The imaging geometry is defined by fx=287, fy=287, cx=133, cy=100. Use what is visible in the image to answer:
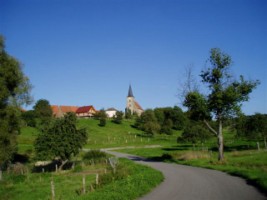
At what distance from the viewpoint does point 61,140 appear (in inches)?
1446

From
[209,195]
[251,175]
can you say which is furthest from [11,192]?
[251,175]

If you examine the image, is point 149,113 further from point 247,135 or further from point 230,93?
point 230,93

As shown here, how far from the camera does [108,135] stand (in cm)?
9188

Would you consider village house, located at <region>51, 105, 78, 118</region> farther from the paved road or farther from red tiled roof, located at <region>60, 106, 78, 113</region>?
the paved road

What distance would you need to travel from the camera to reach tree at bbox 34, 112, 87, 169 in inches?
1425

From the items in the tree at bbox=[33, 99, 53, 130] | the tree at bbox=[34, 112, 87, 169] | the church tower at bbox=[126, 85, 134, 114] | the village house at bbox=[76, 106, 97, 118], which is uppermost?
the church tower at bbox=[126, 85, 134, 114]

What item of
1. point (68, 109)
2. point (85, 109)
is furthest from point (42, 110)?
point (68, 109)

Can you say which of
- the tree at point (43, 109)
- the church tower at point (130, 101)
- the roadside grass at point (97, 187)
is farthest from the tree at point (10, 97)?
the church tower at point (130, 101)

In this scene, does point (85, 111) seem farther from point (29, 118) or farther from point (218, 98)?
point (218, 98)

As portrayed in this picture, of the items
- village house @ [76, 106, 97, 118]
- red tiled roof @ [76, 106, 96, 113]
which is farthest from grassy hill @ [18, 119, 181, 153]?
red tiled roof @ [76, 106, 96, 113]

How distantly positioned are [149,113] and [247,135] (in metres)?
52.7

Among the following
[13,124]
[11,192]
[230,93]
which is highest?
[230,93]

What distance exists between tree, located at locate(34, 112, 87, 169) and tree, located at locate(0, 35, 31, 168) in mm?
5182

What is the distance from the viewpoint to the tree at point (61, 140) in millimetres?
36188
